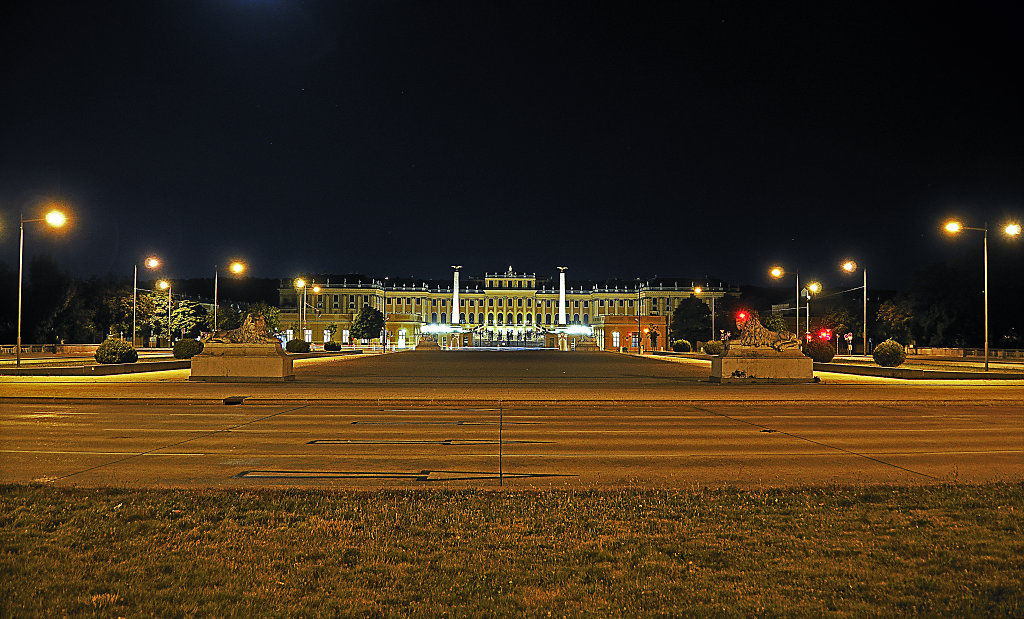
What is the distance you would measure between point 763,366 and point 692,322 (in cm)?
6211

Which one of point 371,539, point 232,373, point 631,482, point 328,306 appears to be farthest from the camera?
point 328,306

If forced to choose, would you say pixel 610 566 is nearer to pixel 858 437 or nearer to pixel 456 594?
pixel 456 594

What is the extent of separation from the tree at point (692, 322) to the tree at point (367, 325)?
135 ft

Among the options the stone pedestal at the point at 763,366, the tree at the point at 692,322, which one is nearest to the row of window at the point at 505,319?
the tree at the point at 692,322

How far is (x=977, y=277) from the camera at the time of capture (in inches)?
2682

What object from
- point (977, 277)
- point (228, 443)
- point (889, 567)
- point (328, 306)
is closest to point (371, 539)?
point (889, 567)

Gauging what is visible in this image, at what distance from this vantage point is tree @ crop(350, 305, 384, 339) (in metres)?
105

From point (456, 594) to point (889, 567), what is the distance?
3266 millimetres

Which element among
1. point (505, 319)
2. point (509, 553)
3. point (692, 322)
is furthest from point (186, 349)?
point (505, 319)

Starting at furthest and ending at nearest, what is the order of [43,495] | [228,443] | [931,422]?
[931,422] → [228,443] → [43,495]

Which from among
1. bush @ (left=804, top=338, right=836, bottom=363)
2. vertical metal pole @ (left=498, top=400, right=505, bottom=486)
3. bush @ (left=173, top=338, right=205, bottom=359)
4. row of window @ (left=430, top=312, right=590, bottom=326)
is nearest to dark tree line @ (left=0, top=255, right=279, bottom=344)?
bush @ (left=173, top=338, right=205, bottom=359)

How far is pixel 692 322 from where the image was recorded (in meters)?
91.0

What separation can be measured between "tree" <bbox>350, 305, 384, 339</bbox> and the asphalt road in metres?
79.9

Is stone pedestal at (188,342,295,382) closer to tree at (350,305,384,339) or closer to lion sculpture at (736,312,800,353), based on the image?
lion sculpture at (736,312,800,353)
